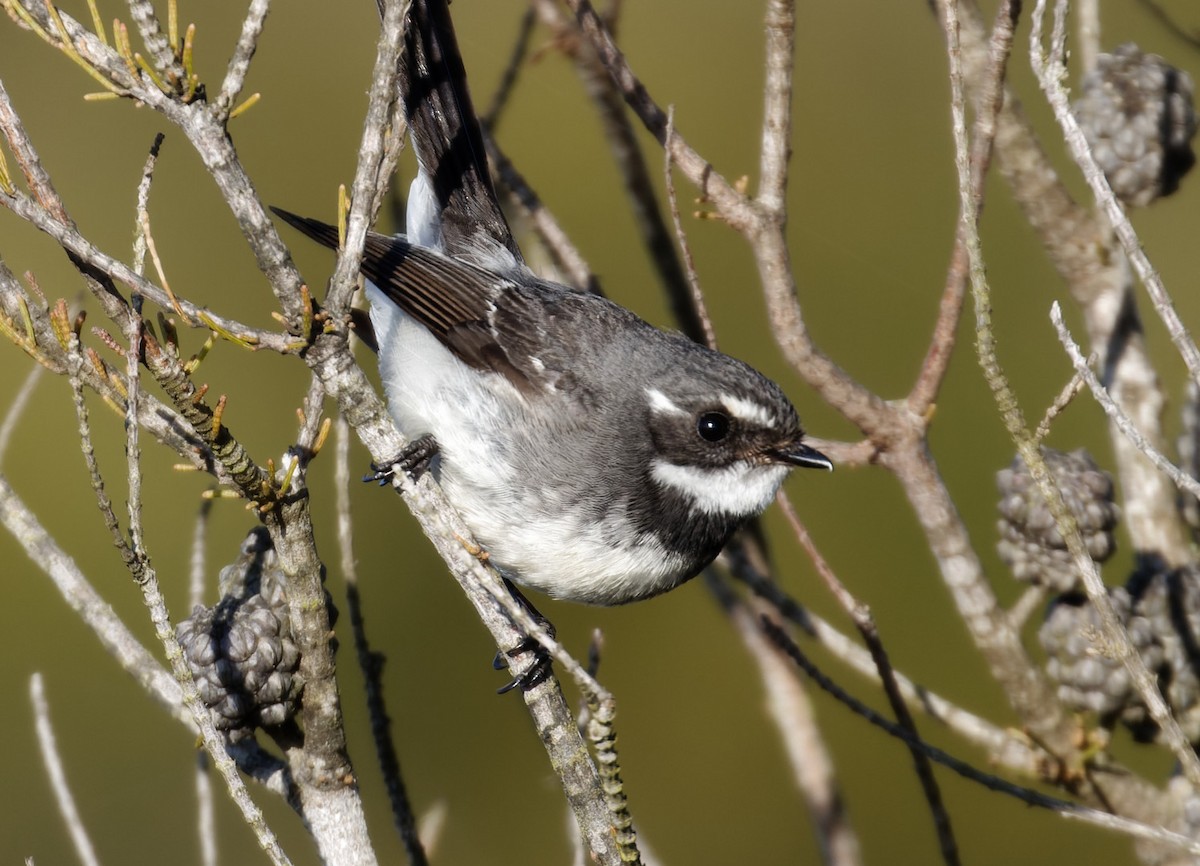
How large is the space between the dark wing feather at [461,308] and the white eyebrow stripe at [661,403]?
0.31m

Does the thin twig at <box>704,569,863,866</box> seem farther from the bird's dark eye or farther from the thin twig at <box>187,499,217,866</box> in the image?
the thin twig at <box>187,499,217,866</box>

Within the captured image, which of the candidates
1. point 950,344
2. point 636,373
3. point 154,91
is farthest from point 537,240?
point 154,91

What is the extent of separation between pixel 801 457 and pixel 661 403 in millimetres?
407

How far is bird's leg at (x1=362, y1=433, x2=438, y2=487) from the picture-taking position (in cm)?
264

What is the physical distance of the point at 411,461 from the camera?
2.83 meters

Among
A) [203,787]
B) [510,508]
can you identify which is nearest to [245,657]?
[203,787]

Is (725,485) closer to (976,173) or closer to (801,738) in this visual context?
(801,738)

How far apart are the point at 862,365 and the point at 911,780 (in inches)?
70.7

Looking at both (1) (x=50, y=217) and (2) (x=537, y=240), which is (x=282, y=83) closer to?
(2) (x=537, y=240)

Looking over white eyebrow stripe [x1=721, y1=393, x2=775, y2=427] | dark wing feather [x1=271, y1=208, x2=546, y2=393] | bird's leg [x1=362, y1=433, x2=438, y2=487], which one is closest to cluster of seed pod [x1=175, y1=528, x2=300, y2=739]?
bird's leg [x1=362, y1=433, x2=438, y2=487]

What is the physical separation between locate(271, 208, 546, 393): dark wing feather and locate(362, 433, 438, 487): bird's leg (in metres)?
Answer: 0.32

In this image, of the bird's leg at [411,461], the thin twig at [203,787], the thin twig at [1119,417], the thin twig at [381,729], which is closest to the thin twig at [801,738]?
the bird's leg at [411,461]

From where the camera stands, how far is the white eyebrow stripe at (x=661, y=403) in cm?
322

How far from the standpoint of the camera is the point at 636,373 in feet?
10.8
